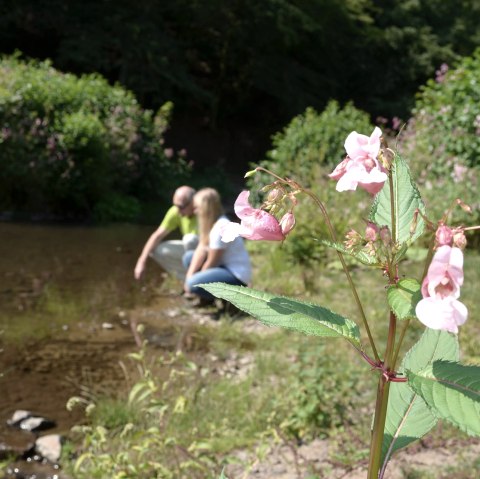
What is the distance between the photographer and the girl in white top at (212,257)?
6188 mm

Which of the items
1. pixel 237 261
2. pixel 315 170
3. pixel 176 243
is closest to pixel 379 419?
pixel 237 261

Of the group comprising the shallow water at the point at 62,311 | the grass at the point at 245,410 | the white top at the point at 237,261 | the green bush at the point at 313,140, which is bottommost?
the shallow water at the point at 62,311

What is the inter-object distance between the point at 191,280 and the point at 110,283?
5.06 ft

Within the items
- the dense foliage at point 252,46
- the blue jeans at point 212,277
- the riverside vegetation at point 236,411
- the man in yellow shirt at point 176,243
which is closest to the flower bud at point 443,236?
the riverside vegetation at point 236,411

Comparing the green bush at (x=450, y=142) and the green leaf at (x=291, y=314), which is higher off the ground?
the green bush at (x=450, y=142)

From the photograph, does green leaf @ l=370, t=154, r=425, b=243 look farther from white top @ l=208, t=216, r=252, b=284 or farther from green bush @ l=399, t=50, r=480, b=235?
green bush @ l=399, t=50, r=480, b=235

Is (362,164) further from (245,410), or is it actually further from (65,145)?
(65,145)

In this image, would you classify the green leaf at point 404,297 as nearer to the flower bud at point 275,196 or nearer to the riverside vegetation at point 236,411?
the flower bud at point 275,196

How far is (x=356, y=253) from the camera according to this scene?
3.38 ft

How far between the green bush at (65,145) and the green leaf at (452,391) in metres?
11.5

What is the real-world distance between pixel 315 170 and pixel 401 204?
7521 mm

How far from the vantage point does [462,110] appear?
30.0 feet

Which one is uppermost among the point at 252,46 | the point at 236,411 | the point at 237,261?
the point at 252,46

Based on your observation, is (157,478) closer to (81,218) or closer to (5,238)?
(5,238)
